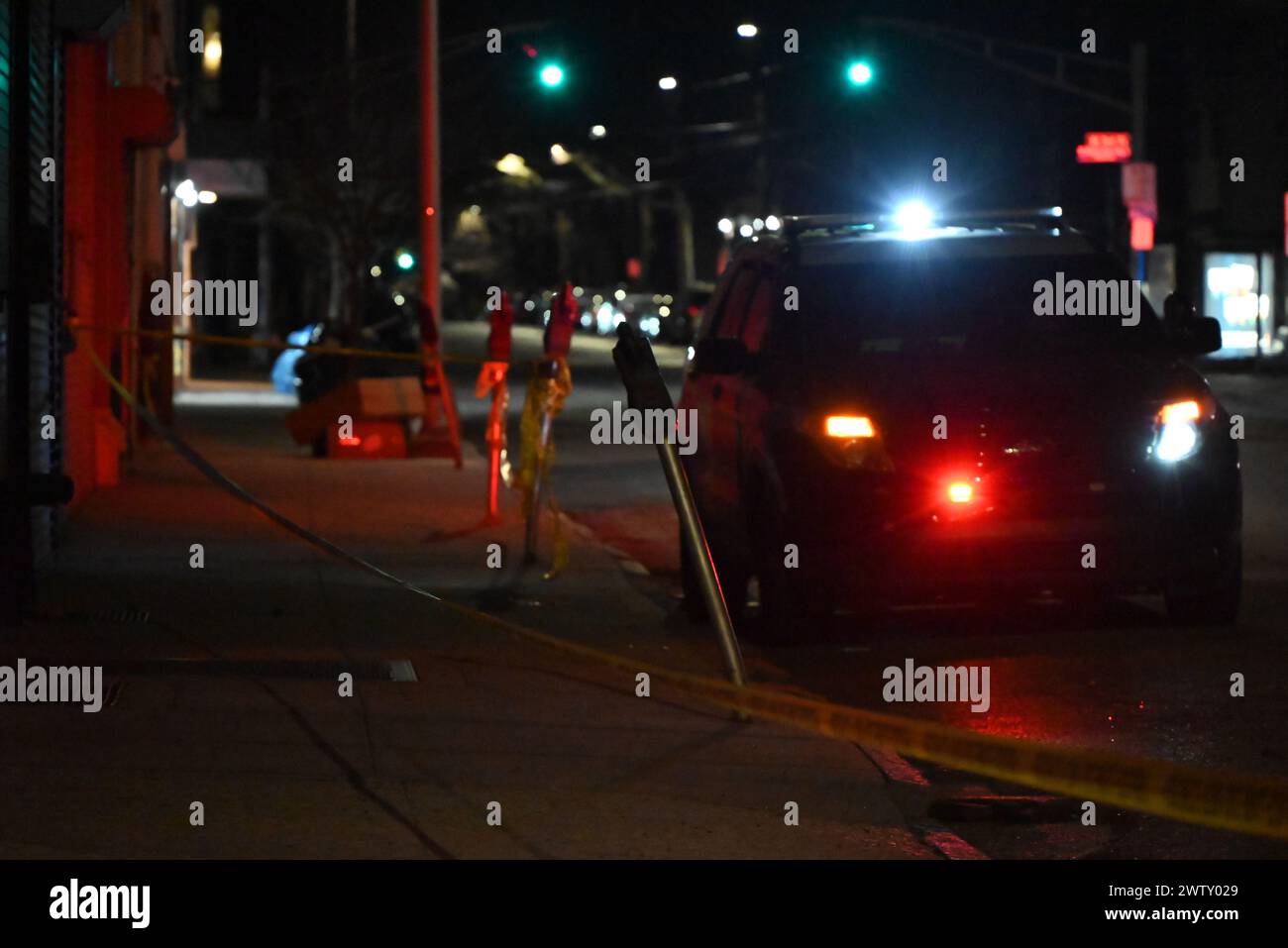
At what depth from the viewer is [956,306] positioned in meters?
10.5

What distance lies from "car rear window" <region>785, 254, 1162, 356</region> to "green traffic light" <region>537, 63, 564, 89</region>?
57.8 feet

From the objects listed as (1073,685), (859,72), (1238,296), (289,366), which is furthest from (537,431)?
(1238,296)

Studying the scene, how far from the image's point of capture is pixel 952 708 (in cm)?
845

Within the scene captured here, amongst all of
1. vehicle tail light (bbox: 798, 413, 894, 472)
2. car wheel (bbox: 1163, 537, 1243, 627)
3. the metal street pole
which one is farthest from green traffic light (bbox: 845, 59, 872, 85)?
vehicle tail light (bbox: 798, 413, 894, 472)

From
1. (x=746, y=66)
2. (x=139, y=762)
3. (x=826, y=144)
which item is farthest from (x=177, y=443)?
(x=826, y=144)

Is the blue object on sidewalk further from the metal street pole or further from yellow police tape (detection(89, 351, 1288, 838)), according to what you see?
yellow police tape (detection(89, 351, 1288, 838))

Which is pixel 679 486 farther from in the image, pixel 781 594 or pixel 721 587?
pixel 721 587

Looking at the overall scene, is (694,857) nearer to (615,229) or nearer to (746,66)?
(746,66)

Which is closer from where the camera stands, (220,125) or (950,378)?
(950,378)

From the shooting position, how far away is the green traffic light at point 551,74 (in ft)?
90.6

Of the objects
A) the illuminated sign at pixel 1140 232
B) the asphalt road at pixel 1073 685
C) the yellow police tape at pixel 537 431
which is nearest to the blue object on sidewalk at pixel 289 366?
the illuminated sign at pixel 1140 232

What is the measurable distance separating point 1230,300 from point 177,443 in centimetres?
4285

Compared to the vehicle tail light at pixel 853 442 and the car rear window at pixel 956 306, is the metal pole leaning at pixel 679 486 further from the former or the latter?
the car rear window at pixel 956 306

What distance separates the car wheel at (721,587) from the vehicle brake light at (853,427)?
1.35 m
